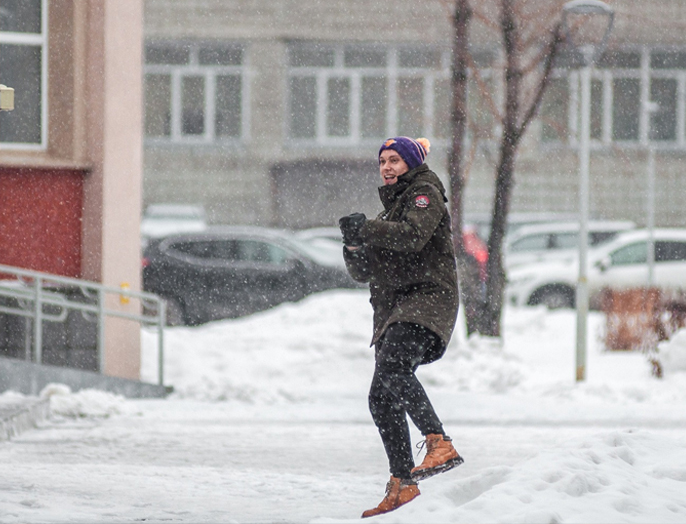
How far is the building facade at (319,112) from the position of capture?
3038 cm

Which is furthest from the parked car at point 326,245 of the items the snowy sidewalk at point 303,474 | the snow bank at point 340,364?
the snowy sidewalk at point 303,474

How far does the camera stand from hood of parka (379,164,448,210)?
553 centimetres

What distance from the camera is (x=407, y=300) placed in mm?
5418

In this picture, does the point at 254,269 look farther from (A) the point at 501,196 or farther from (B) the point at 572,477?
(B) the point at 572,477

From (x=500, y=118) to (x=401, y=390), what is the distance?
992 cm

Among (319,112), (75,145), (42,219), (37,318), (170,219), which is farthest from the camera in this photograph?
(319,112)

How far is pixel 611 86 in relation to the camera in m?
31.8

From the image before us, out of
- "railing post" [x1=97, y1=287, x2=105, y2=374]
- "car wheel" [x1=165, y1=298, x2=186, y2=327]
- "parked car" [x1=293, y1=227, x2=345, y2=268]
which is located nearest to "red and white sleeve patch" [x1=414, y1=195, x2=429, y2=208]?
"railing post" [x1=97, y1=287, x2=105, y2=374]

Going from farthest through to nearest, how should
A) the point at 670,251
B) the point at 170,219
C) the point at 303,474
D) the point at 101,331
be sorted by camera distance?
the point at 170,219, the point at 670,251, the point at 101,331, the point at 303,474

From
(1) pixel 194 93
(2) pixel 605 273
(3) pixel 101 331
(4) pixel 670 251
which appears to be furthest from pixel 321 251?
(1) pixel 194 93

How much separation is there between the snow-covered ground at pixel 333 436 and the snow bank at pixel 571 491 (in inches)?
0.4

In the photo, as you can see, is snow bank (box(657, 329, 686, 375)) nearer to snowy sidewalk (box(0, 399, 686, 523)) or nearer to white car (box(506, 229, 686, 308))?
snowy sidewalk (box(0, 399, 686, 523))

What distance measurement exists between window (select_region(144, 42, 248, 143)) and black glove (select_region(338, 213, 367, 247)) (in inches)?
1020

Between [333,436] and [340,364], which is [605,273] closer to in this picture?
[340,364]
